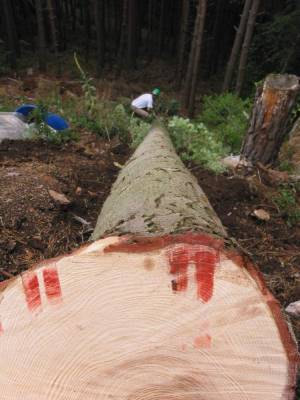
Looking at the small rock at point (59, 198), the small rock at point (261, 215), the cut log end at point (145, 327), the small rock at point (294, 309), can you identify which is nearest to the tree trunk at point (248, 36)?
the small rock at point (261, 215)

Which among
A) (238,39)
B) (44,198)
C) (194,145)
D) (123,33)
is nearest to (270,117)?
(194,145)

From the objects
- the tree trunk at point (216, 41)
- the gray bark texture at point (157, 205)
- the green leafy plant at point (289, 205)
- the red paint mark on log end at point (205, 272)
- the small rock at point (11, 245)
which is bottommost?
the tree trunk at point (216, 41)

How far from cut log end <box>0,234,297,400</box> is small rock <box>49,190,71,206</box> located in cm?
203

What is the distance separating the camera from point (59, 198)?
3314 millimetres

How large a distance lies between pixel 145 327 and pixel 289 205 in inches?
116

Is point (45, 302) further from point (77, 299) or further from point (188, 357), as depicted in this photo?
point (188, 357)

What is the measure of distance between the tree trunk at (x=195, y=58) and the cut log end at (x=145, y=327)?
873cm

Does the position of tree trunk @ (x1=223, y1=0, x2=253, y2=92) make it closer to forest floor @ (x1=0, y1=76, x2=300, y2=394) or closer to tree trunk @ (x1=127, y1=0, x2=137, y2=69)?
tree trunk @ (x1=127, y1=0, x2=137, y2=69)

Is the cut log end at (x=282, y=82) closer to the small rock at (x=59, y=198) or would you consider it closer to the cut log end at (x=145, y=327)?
the small rock at (x=59, y=198)

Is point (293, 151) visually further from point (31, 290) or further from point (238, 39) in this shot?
point (31, 290)

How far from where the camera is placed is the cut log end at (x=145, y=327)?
126cm

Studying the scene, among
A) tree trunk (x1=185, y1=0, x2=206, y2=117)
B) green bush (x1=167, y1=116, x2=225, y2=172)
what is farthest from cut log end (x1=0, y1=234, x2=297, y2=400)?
tree trunk (x1=185, y1=0, x2=206, y2=117)

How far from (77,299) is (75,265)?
0.40 ft

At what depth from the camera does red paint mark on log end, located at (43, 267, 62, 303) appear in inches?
50.4
